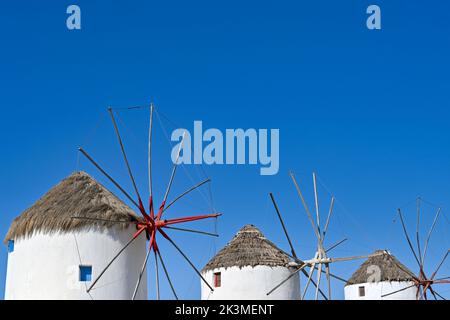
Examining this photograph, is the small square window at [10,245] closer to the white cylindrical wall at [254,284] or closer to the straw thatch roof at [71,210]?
the straw thatch roof at [71,210]

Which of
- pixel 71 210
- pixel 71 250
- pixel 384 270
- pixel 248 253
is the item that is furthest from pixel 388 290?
pixel 71 250

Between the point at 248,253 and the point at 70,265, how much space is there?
9948 mm

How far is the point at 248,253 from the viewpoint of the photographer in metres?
28.5

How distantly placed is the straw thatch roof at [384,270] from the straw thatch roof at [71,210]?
17358mm

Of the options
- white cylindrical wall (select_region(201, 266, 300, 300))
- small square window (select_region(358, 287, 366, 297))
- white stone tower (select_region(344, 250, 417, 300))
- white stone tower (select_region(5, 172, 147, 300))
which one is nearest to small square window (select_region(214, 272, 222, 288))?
white cylindrical wall (select_region(201, 266, 300, 300))

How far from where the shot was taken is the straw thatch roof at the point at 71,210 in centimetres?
2027

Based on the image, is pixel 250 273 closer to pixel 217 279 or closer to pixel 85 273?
pixel 217 279

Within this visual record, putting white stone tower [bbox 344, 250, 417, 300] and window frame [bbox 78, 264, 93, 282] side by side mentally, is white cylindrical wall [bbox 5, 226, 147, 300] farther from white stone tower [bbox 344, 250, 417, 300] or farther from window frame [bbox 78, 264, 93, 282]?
white stone tower [bbox 344, 250, 417, 300]

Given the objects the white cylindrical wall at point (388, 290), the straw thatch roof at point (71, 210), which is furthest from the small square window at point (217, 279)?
the white cylindrical wall at point (388, 290)
